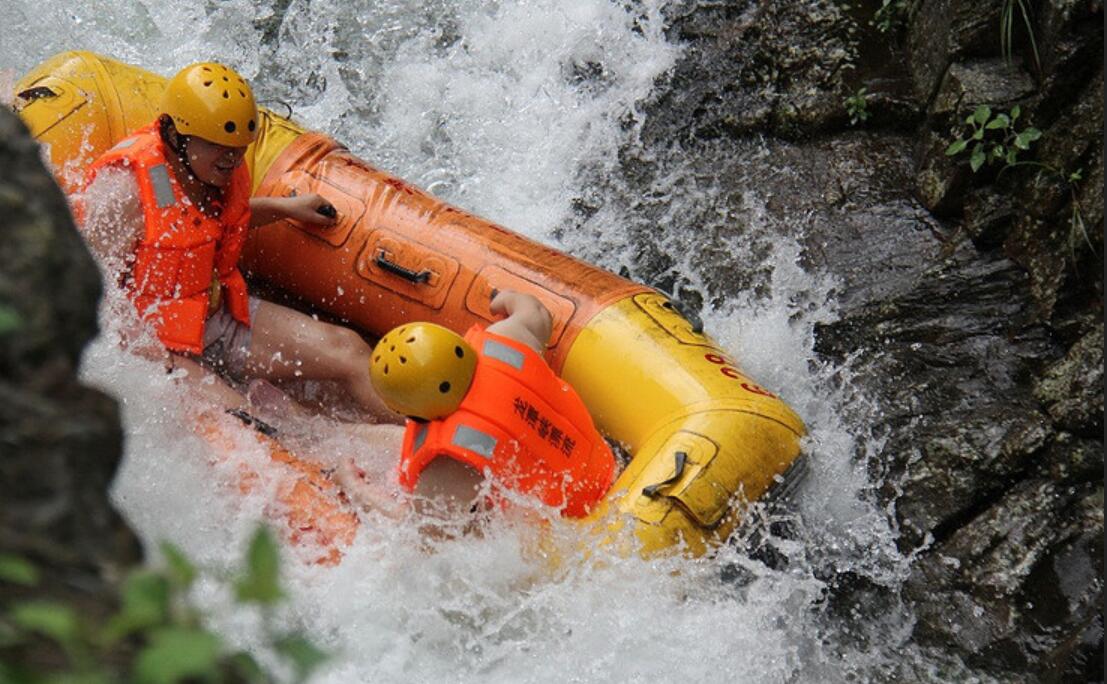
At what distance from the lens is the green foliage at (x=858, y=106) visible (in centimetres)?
577

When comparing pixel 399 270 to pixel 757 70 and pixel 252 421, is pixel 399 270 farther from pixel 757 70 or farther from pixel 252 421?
pixel 757 70

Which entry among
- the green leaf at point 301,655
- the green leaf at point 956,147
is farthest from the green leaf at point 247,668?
the green leaf at point 956,147

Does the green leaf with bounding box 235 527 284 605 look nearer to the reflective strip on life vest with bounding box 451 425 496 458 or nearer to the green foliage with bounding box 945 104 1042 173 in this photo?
the reflective strip on life vest with bounding box 451 425 496 458

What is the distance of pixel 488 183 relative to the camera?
6.60 metres

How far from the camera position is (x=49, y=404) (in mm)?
1737

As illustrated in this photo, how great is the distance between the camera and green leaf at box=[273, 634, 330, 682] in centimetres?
131

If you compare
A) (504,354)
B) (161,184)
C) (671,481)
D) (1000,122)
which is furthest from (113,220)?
(1000,122)

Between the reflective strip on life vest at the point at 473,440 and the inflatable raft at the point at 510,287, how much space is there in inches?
22.0

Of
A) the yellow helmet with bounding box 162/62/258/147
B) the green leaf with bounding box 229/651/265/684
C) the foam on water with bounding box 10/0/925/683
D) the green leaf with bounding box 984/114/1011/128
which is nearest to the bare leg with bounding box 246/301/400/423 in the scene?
the foam on water with bounding box 10/0/925/683

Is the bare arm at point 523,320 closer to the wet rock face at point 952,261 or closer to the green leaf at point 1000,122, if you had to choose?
the wet rock face at point 952,261

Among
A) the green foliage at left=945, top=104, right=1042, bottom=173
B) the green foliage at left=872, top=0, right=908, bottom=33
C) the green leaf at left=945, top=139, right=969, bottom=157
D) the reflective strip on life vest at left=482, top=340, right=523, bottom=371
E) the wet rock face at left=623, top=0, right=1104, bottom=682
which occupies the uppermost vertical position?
the green foliage at left=872, top=0, right=908, bottom=33

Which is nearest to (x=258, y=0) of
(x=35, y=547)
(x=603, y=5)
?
(x=603, y=5)

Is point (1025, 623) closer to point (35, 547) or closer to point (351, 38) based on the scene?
point (35, 547)

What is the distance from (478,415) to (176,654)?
8.92ft
